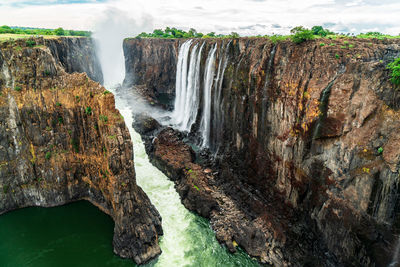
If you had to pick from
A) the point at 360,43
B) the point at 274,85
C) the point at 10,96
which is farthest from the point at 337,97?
the point at 10,96

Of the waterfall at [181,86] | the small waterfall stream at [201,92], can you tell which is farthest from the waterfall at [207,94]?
the waterfall at [181,86]

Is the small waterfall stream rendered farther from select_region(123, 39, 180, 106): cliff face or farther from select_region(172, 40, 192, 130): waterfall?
select_region(123, 39, 180, 106): cliff face

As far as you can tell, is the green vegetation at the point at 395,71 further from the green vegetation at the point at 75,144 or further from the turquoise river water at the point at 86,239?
the green vegetation at the point at 75,144

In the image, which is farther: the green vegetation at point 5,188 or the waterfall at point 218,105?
the waterfall at point 218,105

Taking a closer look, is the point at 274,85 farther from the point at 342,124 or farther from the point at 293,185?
the point at 293,185

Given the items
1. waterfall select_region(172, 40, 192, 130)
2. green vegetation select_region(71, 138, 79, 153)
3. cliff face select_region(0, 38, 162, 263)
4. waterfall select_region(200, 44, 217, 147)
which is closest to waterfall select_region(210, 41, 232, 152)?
waterfall select_region(200, 44, 217, 147)

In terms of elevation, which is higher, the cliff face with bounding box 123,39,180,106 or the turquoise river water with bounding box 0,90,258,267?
the cliff face with bounding box 123,39,180,106

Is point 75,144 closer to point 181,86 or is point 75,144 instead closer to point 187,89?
point 187,89
